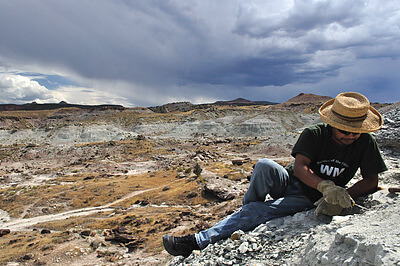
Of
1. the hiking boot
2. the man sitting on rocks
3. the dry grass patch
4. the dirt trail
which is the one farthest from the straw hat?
the dirt trail

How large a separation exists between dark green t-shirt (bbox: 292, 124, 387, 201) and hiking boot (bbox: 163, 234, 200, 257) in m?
2.09

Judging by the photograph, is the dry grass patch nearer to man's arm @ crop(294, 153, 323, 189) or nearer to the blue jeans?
the blue jeans

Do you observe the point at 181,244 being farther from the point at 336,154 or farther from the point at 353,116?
the point at 353,116

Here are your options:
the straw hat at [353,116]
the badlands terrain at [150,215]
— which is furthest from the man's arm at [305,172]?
the straw hat at [353,116]

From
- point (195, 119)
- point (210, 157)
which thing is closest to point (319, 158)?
point (210, 157)

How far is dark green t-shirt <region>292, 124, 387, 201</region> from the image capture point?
128 inches

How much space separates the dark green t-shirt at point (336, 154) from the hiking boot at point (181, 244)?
2093mm

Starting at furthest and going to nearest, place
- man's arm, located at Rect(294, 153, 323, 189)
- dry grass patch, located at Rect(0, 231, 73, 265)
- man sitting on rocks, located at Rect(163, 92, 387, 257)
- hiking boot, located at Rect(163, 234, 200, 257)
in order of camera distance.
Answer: dry grass patch, located at Rect(0, 231, 73, 265) → hiking boot, located at Rect(163, 234, 200, 257) → man's arm, located at Rect(294, 153, 323, 189) → man sitting on rocks, located at Rect(163, 92, 387, 257)

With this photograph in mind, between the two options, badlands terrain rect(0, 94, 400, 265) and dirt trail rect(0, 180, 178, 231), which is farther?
dirt trail rect(0, 180, 178, 231)

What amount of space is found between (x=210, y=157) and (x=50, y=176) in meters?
17.7

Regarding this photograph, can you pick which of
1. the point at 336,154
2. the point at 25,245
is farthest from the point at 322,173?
the point at 25,245

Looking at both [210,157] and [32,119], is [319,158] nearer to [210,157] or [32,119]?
[210,157]

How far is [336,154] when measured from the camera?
338 cm

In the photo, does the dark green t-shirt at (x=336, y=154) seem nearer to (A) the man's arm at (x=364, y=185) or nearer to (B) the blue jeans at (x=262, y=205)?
(A) the man's arm at (x=364, y=185)
